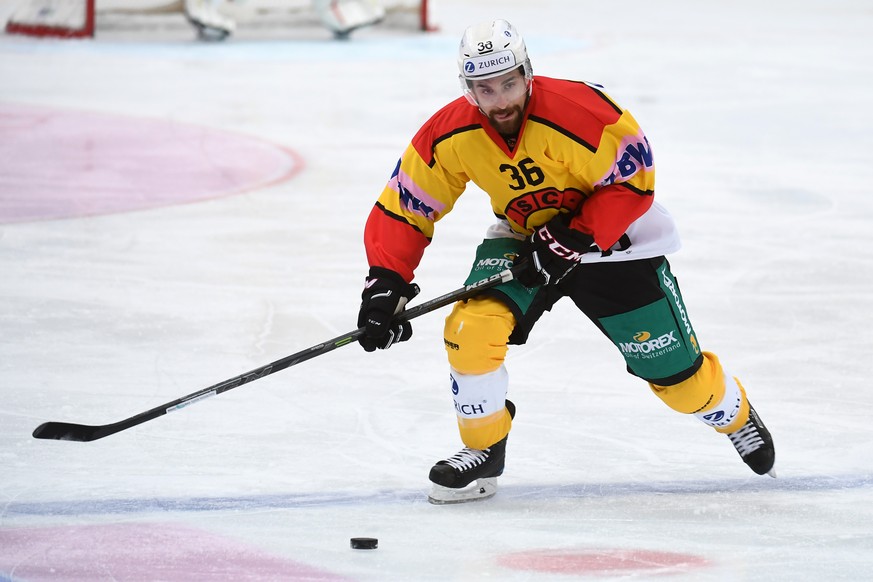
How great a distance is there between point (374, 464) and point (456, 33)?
10208 millimetres

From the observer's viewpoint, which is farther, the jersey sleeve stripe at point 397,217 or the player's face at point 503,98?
the jersey sleeve stripe at point 397,217

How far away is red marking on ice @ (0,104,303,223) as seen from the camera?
5.97 metres

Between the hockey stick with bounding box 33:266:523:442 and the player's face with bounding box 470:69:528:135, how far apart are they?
1.09 ft

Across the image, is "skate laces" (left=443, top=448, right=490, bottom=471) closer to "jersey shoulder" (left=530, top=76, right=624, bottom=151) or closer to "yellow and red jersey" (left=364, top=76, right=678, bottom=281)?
"yellow and red jersey" (left=364, top=76, right=678, bottom=281)

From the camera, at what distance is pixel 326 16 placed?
12258 mm

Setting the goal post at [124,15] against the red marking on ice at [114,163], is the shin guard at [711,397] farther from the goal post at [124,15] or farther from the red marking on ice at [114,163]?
the goal post at [124,15]

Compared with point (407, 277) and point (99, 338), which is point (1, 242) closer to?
point (99, 338)

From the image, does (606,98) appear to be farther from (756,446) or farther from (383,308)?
(756,446)

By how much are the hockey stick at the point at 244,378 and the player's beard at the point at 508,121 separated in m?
0.30

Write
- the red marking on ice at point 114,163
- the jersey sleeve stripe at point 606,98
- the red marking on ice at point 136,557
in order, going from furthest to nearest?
the red marking on ice at point 114,163 → the jersey sleeve stripe at point 606,98 → the red marking on ice at point 136,557

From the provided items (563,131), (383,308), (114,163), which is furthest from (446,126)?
(114,163)

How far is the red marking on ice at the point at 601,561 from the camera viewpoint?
263cm

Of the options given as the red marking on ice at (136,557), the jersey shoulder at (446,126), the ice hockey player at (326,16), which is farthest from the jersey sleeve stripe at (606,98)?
the ice hockey player at (326,16)

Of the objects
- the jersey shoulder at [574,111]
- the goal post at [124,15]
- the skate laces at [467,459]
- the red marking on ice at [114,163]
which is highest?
the jersey shoulder at [574,111]
